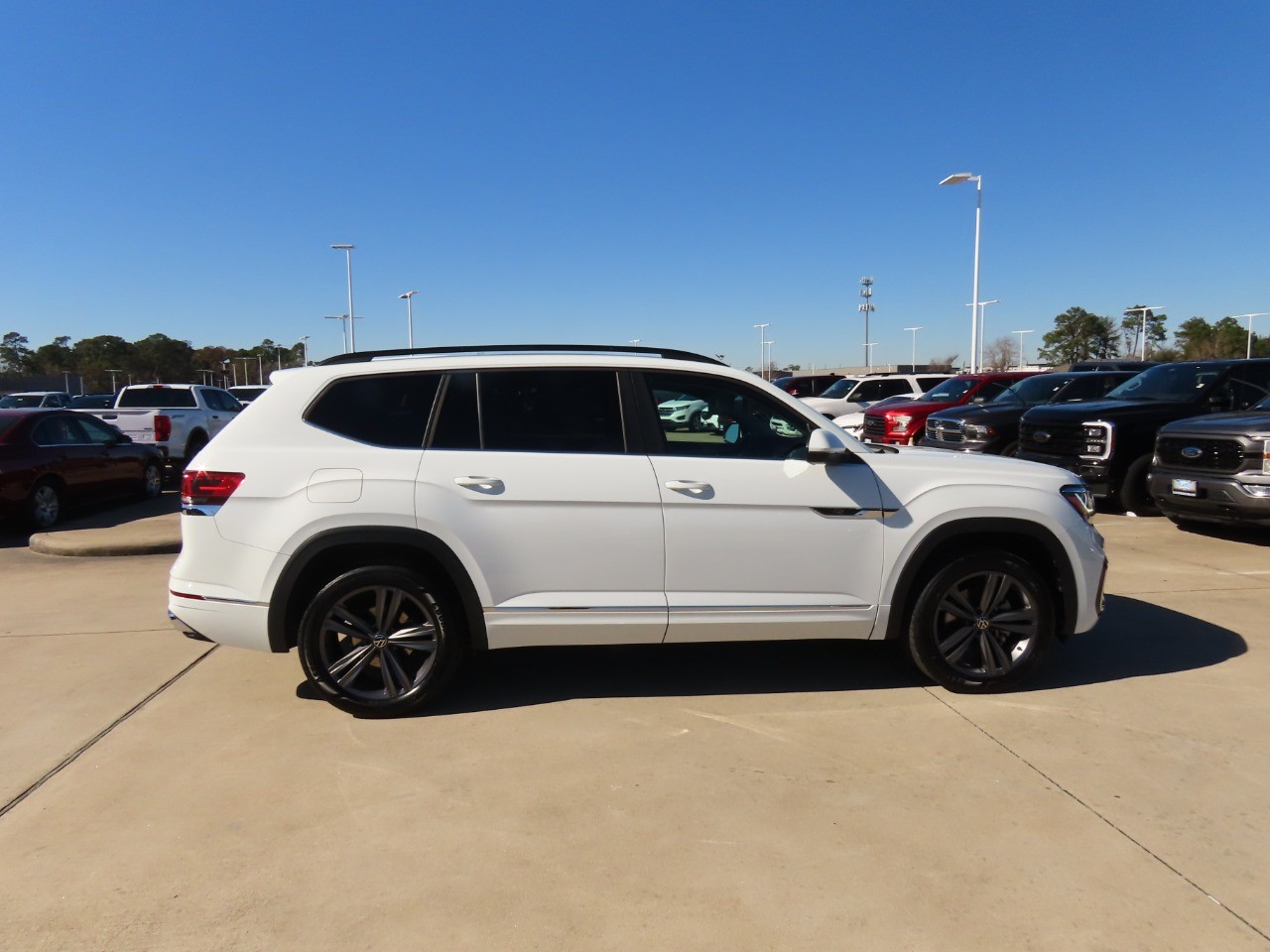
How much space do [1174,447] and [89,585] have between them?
10.4m

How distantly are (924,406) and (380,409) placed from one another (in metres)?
12.8

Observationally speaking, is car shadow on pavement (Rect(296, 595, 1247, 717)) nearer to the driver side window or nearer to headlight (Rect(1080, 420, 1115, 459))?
the driver side window

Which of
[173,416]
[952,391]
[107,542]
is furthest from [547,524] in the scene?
[952,391]

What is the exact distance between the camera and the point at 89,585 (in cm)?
736

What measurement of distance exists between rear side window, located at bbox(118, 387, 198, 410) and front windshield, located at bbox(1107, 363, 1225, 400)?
Result: 51.8 feet

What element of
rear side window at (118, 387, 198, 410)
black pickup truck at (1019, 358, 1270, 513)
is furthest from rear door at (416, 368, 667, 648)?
rear side window at (118, 387, 198, 410)

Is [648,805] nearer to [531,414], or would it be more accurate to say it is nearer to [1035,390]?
[531,414]

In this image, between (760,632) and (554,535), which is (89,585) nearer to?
(554,535)

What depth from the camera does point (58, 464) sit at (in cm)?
1042

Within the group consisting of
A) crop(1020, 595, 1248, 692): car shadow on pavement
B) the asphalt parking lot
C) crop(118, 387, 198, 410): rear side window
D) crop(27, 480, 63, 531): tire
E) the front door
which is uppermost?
crop(118, 387, 198, 410): rear side window

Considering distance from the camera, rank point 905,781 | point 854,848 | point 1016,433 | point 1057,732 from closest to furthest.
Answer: point 854,848
point 905,781
point 1057,732
point 1016,433

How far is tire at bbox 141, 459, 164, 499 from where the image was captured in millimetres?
12500

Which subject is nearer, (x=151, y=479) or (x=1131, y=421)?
(x=1131, y=421)

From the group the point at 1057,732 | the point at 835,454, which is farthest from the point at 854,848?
the point at 835,454
